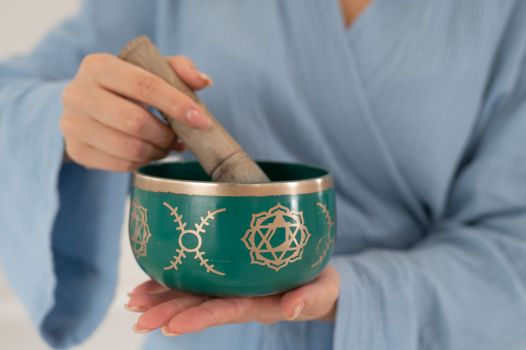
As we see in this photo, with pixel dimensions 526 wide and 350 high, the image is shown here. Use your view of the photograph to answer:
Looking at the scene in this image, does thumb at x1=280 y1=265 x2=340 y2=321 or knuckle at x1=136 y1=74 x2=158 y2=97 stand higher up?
knuckle at x1=136 y1=74 x2=158 y2=97

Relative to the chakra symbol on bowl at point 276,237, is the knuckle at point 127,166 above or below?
above

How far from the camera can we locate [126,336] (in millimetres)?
→ 1171

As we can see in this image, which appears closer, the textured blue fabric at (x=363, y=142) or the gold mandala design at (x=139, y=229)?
the gold mandala design at (x=139, y=229)

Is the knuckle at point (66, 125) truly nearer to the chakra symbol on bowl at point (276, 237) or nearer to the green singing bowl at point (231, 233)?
the green singing bowl at point (231, 233)

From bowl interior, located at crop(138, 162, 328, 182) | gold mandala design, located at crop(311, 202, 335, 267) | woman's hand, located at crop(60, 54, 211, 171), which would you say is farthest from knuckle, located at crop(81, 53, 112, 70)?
gold mandala design, located at crop(311, 202, 335, 267)

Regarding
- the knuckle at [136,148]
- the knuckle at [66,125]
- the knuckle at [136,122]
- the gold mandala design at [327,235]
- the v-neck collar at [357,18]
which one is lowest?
the gold mandala design at [327,235]

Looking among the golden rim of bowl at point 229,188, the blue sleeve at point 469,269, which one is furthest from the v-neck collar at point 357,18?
the golden rim of bowl at point 229,188

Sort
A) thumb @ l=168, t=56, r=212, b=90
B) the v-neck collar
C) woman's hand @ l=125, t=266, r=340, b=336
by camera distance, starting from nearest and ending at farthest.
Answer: woman's hand @ l=125, t=266, r=340, b=336 → thumb @ l=168, t=56, r=212, b=90 → the v-neck collar

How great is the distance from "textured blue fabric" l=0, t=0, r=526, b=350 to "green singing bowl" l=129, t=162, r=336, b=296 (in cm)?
15

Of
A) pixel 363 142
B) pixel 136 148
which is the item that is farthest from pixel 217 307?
pixel 363 142

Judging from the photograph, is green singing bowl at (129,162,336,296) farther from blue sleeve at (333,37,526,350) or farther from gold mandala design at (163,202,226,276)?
blue sleeve at (333,37,526,350)

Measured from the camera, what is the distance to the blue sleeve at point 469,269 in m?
0.55

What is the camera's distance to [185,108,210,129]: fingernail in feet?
1.54

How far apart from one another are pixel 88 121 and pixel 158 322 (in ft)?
0.65
